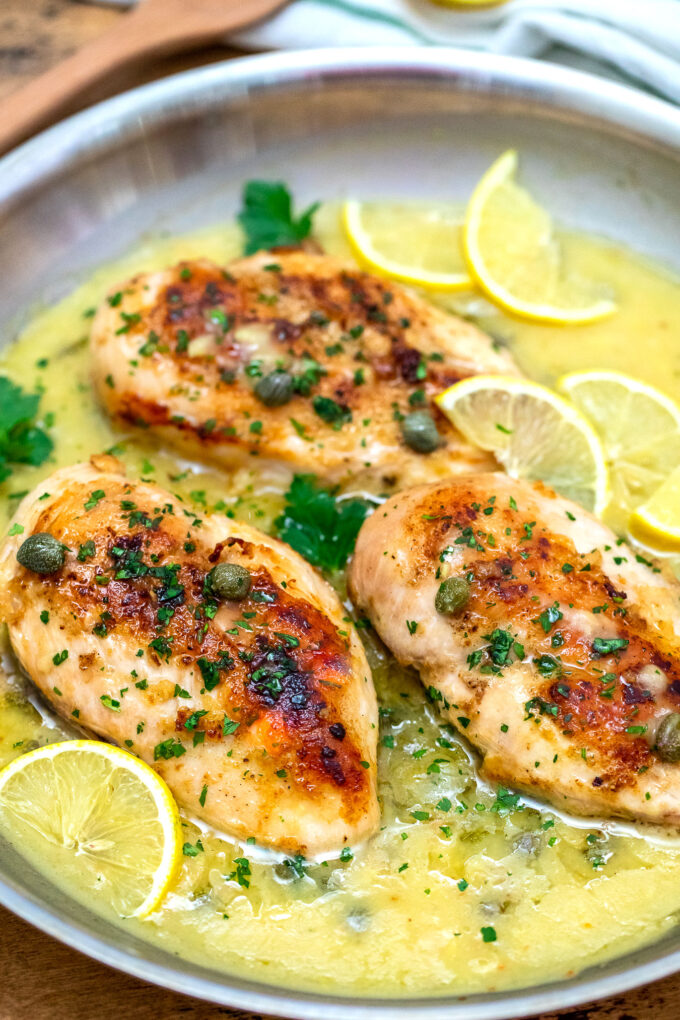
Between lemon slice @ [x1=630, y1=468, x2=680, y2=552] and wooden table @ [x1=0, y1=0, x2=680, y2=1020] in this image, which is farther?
lemon slice @ [x1=630, y1=468, x2=680, y2=552]

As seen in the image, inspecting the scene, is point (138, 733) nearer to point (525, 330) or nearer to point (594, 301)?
point (525, 330)

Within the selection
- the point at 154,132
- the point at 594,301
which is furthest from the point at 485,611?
the point at 154,132

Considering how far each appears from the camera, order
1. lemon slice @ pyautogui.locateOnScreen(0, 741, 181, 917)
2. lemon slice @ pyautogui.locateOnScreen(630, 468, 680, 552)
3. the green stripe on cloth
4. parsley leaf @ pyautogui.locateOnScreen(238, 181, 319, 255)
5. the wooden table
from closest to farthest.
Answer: the wooden table → lemon slice @ pyautogui.locateOnScreen(0, 741, 181, 917) → lemon slice @ pyautogui.locateOnScreen(630, 468, 680, 552) → parsley leaf @ pyautogui.locateOnScreen(238, 181, 319, 255) → the green stripe on cloth

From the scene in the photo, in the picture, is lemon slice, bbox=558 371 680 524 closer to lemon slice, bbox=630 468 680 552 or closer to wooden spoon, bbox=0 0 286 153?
lemon slice, bbox=630 468 680 552

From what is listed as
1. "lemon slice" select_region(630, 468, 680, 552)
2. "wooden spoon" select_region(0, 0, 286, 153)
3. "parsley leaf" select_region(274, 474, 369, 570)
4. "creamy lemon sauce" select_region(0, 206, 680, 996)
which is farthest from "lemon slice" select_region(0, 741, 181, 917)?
"wooden spoon" select_region(0, 0, 286, 153)

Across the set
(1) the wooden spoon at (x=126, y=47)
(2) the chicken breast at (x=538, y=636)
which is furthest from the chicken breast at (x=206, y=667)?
(1) the wooden spoon at (x=126, y=47)

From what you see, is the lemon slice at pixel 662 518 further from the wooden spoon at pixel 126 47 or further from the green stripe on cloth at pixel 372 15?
the wooden spoon at pixel 126 47
